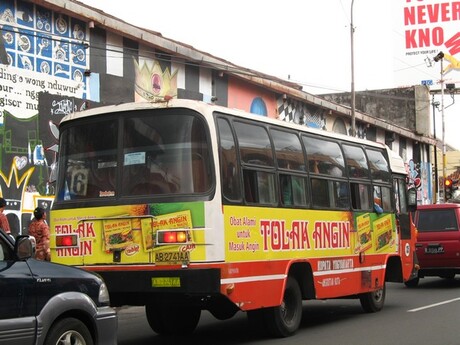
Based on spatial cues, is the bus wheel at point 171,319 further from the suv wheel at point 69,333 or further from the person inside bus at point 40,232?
the person inside bus at point 40,232

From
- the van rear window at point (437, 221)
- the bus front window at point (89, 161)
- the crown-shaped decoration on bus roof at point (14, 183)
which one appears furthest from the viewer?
the van rear window at point (437, 221)

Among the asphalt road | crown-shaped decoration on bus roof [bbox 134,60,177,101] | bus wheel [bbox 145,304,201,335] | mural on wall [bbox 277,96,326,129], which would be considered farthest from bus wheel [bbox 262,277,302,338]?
mural on wall [bbox 277,96,326,129]

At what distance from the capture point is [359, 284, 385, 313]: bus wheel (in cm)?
1197

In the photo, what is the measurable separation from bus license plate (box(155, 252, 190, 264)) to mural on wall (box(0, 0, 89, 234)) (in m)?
7.14

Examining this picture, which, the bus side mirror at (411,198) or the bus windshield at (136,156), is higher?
the bus windshield at (136,156)

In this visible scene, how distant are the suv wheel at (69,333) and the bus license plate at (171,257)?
5.27 feet

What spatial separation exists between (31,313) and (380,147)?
28.1 ft

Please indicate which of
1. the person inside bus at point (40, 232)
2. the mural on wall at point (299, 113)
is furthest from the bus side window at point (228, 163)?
the mural on wall at point (299, 113)

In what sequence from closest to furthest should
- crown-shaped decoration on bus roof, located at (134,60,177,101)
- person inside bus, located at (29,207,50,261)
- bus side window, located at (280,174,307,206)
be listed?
1. bus side window, located at (280,174,307,206)
2. person inside bus, located at (29,207,50,261)
3. crown-shaped decoration on bus roof, located at (134,60,177,101)

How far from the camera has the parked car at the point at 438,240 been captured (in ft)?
52.3

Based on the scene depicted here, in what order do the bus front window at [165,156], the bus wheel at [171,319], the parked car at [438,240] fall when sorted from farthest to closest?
the parked car at [438,240] < the bus wheel at [171,319] < the bus front window at [165,156]

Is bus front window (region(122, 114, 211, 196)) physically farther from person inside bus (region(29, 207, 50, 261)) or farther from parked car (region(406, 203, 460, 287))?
parked car (region(406, 203, 460, 287))

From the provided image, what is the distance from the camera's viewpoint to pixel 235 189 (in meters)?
8.11

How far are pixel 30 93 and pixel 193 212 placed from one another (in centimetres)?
817
